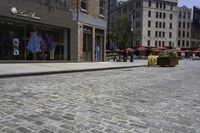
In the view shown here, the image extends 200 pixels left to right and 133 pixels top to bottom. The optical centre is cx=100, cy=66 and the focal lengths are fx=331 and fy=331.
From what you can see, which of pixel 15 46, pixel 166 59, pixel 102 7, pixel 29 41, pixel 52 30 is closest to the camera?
pixel 15 46

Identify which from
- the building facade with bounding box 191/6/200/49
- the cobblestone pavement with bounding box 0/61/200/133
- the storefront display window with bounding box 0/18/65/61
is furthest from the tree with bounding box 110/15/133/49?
the cobblestone pavement with bounding box 0/61/200/133

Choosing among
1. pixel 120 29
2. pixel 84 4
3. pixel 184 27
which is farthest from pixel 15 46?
pixel 184 27

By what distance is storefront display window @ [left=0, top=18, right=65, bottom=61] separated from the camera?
2569 cm

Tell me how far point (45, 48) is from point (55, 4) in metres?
4.19

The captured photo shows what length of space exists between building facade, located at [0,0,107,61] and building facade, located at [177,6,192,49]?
273ft

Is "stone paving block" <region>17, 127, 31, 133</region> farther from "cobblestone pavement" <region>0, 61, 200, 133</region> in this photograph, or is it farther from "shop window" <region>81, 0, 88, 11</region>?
"shop window" <region>81, 0, 88, 11</region>

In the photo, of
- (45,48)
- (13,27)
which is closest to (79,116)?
(13,27)

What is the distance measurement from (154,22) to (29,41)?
8405cm

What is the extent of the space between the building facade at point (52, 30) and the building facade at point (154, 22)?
66.1m

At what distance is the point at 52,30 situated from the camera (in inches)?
1233

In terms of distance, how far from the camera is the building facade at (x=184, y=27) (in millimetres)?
119425

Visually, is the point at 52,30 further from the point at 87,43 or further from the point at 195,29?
the point at 195,29

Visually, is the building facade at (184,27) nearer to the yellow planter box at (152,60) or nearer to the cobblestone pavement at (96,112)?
the yellow planter box at (152,60)

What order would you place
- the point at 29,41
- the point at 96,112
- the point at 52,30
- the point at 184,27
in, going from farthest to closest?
the point at 184,27
the point at 52,30
the point at 29,41
the point at 96,112
